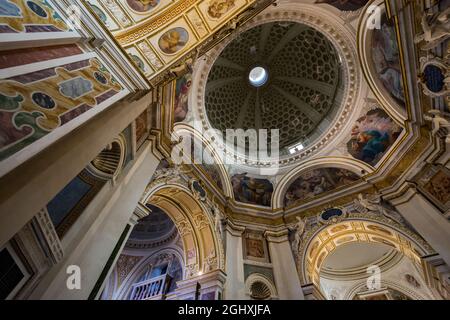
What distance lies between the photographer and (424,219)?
8.01 metres

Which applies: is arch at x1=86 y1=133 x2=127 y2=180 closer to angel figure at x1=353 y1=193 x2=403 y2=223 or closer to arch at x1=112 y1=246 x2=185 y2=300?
arch at x1=112 y1=246 x2=185 y2=300

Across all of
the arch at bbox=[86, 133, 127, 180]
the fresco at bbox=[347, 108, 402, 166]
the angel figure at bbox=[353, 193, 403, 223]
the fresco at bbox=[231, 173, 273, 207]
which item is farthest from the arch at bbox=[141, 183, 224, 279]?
the fresco at bbox=[347, 108, 402, 166]

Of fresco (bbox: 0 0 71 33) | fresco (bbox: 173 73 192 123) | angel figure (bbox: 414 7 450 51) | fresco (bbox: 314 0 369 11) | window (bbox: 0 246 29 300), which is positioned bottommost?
window (bbox: 0 246 29 300)

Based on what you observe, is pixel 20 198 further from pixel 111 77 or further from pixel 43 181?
pixel 111 77

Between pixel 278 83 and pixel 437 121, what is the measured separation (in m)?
10.8

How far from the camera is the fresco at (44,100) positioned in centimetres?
284

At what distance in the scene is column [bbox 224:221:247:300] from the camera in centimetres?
868

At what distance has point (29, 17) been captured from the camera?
12.0ft

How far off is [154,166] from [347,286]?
17.5 meters

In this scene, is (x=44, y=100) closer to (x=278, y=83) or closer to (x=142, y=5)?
(x=142, y=5)

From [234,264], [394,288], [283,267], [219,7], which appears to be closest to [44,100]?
[219,7]

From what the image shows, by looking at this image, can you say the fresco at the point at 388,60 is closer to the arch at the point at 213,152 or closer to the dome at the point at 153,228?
the arch at the point at 213,152

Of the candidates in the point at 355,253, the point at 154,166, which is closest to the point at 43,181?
the point at 154,166

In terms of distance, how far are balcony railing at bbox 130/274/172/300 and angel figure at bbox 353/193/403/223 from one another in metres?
9.39
